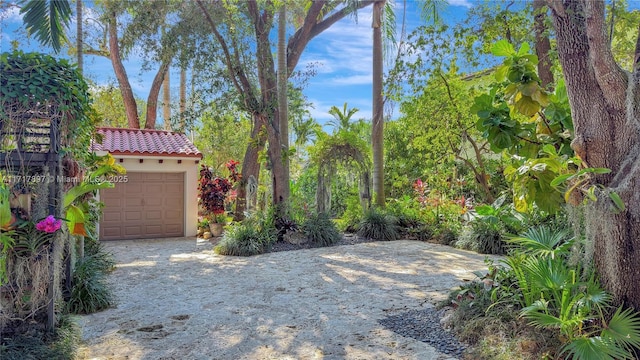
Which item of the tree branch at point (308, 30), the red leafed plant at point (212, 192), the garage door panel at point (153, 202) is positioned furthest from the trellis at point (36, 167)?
the tree branch at point (308, 30)

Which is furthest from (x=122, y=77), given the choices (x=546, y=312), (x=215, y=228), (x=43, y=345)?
(x=546, y=312)

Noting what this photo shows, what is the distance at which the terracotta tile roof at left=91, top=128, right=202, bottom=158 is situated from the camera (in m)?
11.1

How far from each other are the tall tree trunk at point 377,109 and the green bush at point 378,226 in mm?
830

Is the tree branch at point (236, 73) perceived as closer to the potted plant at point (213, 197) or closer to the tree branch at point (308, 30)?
the tree branch at point (308, 30)

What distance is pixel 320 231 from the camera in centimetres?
1007

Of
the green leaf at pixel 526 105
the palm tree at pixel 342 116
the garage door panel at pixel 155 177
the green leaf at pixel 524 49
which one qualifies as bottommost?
the garage door panel at pixel 155 177

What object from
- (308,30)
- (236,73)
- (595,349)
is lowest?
(595,349)

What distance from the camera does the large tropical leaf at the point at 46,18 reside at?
567 cm

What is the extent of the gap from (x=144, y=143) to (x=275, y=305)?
340 inches

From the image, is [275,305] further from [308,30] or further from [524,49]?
[308,30]

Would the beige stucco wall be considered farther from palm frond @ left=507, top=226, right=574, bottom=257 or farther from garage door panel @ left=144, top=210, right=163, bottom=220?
palm frond @ left=507, top=226, right=574, bottom=257

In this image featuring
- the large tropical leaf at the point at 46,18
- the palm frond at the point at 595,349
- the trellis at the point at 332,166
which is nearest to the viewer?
the palm frond at the point at 595,349

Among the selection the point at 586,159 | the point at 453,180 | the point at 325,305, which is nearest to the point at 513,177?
the point at 586,159

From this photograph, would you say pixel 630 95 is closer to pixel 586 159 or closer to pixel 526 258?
pixel 586 159
